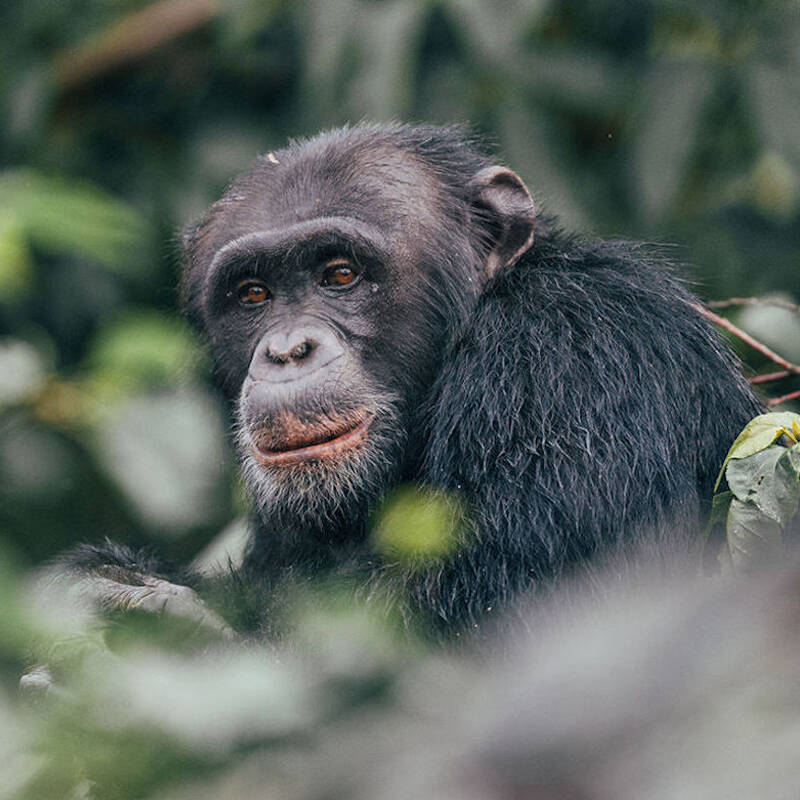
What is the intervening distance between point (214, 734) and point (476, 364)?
254 cm

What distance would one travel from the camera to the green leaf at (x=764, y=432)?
289 cm

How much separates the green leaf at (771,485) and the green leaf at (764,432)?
32mm

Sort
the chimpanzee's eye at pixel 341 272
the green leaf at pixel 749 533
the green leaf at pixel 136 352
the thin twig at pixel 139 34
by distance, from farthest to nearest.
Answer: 1. the thin twig at pixel 139 34
2. the chimpanzee's eye at pixel 341 272
3. the green leaf at pixel 749 533
4. the green leaf at pixel 136 352

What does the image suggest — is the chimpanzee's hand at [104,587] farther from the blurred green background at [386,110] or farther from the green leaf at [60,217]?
the green leaf at [60,217]

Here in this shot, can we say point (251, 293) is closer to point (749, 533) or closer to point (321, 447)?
point (321, 447)

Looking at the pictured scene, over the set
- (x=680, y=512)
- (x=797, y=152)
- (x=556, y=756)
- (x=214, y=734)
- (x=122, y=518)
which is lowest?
(x=556, y=756)

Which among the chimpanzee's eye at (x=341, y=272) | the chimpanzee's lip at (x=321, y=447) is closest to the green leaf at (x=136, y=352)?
the chimpanzee's lip at (x=321, y=447)

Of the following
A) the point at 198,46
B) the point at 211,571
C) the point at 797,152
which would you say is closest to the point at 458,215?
the point at 211,571

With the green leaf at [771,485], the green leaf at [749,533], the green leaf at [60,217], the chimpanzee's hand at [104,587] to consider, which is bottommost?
the green leaf at [60,217]

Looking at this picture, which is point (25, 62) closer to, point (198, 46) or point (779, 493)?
point (198, 46)

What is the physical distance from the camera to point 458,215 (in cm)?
407

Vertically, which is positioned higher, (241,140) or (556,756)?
(241,140)

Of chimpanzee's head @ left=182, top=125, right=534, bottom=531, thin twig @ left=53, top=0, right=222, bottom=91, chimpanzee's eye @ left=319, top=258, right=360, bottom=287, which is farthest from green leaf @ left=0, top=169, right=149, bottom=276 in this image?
thin twig @ left=53, top=0, right=222, bottom=91

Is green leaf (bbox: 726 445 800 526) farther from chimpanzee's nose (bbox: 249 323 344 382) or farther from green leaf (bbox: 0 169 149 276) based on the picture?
green leaf (bbox: 0 169 149 276)
